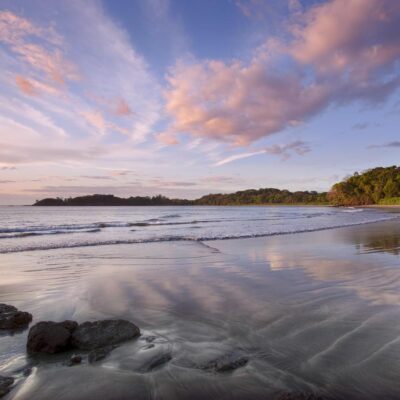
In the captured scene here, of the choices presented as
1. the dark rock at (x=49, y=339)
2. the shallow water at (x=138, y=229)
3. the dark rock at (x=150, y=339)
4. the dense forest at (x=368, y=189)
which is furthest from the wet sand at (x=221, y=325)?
the dense forest at (x=368, y=189)

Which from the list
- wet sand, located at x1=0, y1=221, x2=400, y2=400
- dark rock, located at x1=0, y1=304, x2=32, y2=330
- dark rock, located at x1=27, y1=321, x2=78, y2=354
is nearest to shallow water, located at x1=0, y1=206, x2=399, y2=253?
wet sand, located at x1=0, y1=221, x2=400, y2=400

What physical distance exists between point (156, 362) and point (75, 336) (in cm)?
112

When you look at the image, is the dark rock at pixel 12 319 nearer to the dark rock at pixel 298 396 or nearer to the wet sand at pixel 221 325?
the wet sand at pixel 221 325

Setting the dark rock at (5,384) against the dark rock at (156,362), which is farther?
the dark rock at (156,362)

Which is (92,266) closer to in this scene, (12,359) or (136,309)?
(136,309)

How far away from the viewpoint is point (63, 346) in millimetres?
3676

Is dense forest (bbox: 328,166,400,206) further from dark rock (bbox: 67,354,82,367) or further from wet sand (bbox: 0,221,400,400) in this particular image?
dark rock (bbox: 67,354,82,367)

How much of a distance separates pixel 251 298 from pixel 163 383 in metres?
3.11

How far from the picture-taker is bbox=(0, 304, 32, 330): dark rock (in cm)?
435

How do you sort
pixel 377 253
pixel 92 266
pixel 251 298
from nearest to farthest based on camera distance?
1. pixel 251 298
2. pixel 92 266
3. pixel 377 253

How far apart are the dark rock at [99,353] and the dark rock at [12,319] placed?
162cm

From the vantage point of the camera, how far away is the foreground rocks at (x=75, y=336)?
3635mm

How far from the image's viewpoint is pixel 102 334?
12.6 ft

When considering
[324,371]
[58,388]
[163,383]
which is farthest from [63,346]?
[324,371]
